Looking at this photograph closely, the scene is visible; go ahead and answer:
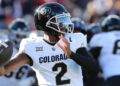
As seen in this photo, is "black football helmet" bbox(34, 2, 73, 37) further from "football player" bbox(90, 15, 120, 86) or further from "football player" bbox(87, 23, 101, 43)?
"football player" bbox(87, 23, 101, 43)

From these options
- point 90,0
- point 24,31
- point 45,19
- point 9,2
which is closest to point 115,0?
point 90,0

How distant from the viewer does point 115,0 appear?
13414mm

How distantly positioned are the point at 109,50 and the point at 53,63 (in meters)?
2.31

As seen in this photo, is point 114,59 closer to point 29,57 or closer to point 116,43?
point 116,43

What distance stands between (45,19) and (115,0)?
28.7ft

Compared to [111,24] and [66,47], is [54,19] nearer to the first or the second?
[66,47]

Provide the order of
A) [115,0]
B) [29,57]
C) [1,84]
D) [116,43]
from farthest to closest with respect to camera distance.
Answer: [115,0]
[116,43]
[1,84]
[29,57]

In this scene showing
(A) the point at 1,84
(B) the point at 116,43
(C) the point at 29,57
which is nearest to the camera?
(C) the point at 29,57

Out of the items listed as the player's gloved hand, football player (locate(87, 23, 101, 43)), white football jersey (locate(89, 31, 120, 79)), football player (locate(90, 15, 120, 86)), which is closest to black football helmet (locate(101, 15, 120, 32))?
football player (locate(90, 15, 120, 86))

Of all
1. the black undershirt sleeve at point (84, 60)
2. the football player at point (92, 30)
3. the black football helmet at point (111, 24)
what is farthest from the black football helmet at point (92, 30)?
the black undershirt sleeve at point (84, 60)

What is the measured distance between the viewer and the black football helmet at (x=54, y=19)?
468 cm

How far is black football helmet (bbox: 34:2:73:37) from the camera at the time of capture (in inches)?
184

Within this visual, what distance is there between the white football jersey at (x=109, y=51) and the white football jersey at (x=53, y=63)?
78.6 inches

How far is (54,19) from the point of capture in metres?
4.73
